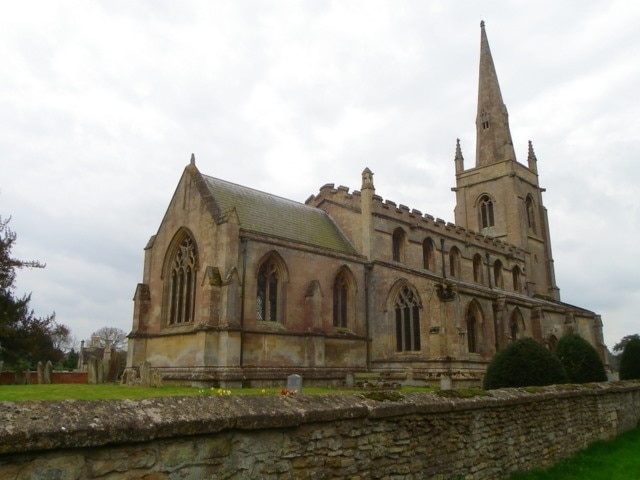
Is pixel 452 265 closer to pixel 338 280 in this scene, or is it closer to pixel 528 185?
pixel 338 280

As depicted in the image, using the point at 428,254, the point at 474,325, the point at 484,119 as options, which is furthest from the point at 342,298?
the point at 484,119

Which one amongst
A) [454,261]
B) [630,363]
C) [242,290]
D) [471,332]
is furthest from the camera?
[454,261]

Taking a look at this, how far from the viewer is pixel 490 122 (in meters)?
49.8

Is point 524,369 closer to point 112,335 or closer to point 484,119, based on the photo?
point 484,119

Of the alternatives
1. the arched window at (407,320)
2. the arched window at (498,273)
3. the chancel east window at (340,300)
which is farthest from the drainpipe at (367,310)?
the arched window at (498,273)

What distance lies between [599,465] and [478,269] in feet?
93.8

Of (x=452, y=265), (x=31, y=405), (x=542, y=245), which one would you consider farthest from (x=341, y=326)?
(x=542, y=245)

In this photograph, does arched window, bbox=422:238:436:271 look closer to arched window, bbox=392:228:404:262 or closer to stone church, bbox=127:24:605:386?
stone church, bbox=127:24:605:386

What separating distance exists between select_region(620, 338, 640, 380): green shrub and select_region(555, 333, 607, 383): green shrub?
5698 mm

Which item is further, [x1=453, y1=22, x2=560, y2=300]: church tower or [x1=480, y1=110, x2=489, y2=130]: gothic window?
[x1=480, y1=110, x2=489, y2=130]: gothic window

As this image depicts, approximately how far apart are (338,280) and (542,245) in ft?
90.2

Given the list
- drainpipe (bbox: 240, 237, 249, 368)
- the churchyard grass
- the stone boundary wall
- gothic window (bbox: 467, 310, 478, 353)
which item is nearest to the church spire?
gothic window (bbox: 467, 310, 478, 353)

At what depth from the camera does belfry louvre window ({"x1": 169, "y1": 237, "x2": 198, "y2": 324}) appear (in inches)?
991

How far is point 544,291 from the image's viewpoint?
4644 centimetres
